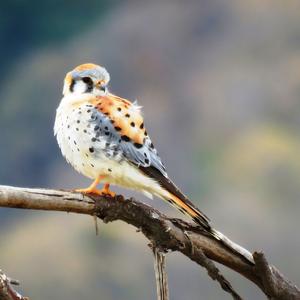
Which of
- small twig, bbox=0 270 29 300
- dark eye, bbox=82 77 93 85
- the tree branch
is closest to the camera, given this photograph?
small twig, bbox=0 270 29 300

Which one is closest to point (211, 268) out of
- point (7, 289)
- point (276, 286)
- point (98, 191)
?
point (276, 286)

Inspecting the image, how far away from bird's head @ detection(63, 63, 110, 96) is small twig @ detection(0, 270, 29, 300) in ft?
2.07

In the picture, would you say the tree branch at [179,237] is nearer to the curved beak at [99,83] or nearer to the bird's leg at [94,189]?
the bird's leg at [94,189]

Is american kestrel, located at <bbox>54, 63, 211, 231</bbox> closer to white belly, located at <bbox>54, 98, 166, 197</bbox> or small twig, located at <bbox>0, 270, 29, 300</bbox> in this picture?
white belly, located at <bbox>54, 98, 166, 197</bbox>

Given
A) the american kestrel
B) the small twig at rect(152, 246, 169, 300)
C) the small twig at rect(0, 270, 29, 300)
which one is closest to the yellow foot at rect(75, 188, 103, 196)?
the american kestrel

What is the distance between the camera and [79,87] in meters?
2.05

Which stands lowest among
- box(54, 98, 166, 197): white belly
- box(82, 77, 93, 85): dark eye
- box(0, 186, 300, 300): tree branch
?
box(0, 186, 300, 300): tree branch

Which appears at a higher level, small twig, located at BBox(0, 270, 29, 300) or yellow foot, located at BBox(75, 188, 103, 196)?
yellow foot, located at BBox(75, 188, 103, 196)

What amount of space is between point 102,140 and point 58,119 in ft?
0.59

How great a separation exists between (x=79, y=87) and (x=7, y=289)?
0.66 metres

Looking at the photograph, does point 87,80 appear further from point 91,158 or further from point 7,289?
point 7,289

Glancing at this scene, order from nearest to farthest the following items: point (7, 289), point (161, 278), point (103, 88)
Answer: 1. point (7, 289)
2. point (161, 278)
3. point (103, 88)

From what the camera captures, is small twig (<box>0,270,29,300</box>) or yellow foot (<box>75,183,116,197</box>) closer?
small twig (<box>0,270,29,300</box>)

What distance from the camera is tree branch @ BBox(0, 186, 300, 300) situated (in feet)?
6.25
